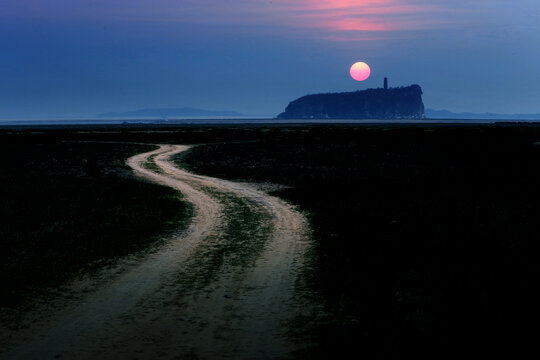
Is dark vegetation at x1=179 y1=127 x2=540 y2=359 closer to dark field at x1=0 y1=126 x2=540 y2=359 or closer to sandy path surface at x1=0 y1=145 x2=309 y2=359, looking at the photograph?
dark field at x1=0 y1=126 x2=540 y2=359

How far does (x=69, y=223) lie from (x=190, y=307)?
11020 millimetres

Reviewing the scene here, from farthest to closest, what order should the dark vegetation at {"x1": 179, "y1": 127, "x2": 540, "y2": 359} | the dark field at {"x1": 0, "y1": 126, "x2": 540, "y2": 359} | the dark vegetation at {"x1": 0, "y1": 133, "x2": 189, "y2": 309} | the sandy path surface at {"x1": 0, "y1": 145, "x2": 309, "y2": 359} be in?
1. the dark vegetation at {"x1": 0, "y1": 133, "x2": 189, "y2": 309}
2. the dark field at {"x1": 0, "y1": 126, "x2": 540, "y2": 359}
3. the dark vegetation at {"x1": 179, "y1": 127, "x2": 540, "y2": 359}
4. the sandy path surface at {"x1": 0, "y1": 145, "x2": 309, "y2": 359}

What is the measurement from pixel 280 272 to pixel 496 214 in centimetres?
1241

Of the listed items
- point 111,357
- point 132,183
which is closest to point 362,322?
point 111,357

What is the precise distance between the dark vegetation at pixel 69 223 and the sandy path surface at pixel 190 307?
4.94 feet

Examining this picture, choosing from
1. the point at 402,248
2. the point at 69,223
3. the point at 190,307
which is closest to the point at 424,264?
the point at 402,248

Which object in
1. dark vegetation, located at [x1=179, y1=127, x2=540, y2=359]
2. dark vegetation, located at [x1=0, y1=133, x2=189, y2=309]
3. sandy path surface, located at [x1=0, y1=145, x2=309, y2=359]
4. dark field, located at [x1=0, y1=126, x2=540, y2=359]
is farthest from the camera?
dark vegetation, located at [x1=0, y1=133, x2=189, y2=309]

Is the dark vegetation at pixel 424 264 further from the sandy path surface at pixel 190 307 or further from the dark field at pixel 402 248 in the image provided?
the sandy path surface at pixel 190 307

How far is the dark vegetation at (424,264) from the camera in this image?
835 cm

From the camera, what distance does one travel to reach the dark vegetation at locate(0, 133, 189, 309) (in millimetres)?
12422

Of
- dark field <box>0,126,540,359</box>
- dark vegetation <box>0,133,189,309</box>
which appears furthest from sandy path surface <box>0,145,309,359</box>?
dark vegetation <box>0,133,189,309</box>

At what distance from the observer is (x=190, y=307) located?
31.8 feet

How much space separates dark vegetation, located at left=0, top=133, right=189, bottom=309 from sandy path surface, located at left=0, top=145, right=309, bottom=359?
4.94 ft

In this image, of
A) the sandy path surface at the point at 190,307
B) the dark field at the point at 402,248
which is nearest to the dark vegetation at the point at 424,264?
the dark field at the point at 402,248
